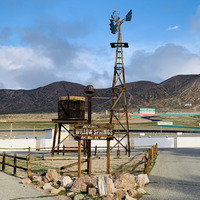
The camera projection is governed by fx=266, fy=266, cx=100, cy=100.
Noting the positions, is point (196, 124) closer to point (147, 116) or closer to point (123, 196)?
point (147, 116)

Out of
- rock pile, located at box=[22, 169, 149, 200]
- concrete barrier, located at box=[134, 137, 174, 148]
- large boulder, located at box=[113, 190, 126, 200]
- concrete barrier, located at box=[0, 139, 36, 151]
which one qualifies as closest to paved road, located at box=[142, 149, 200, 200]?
rock pile, located at box=[22, 169, 149, 200]

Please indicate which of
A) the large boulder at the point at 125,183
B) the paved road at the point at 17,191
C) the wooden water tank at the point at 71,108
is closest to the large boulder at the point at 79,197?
the paved road at the point at 17,191

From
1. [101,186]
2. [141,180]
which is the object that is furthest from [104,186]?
[141,180]

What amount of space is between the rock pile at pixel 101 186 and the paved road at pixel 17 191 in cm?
58

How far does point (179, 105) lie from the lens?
195 m

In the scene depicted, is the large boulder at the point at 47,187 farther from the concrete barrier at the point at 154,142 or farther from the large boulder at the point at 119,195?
the concrete barrier at the point at 154,142

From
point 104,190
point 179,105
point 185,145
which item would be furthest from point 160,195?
point 179,105

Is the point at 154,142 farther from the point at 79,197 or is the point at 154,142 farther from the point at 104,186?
the point at 79,197

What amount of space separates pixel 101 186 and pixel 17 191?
4.21m

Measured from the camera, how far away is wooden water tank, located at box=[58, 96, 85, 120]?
23.8 metres

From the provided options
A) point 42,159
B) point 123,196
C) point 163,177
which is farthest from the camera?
point 42,159

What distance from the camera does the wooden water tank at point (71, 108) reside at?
2380 cm

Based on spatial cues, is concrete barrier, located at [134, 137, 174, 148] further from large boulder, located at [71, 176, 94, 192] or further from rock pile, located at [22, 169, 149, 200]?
large boulder, located at [71, 176, 94, 192]

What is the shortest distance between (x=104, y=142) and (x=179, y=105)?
16117 cm
